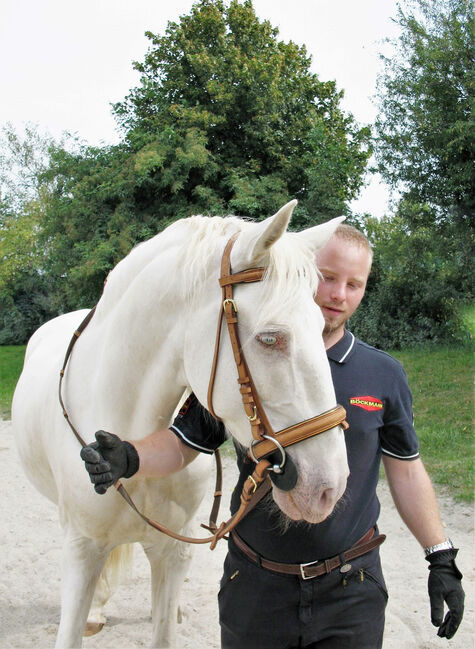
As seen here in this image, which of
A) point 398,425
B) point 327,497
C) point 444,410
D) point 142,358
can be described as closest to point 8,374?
point 444,410

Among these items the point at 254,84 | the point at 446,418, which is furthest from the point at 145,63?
the point at 446,418

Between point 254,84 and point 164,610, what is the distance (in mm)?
12759

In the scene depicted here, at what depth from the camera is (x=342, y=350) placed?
1916 mm

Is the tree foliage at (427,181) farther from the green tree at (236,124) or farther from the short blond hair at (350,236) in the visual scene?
the short blond hair at (350,236)

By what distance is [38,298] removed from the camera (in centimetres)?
2680

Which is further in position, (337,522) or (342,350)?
(342,350)

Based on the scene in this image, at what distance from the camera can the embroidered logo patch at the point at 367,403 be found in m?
1.81

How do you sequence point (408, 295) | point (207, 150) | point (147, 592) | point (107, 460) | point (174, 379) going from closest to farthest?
point (107, 460) → point (174, 379) → point (147, 592) → point (207, 150) → point (408, 295)

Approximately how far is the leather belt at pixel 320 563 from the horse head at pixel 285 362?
1.17 ft

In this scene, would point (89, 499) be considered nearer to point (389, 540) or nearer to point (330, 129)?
point (389, 540)

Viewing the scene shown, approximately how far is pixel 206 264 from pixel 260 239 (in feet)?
0.85

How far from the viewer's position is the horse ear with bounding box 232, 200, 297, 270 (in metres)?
1.43

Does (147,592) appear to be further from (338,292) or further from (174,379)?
(338,292)

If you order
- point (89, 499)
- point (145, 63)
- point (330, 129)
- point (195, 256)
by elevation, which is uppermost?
point (145, 63)
